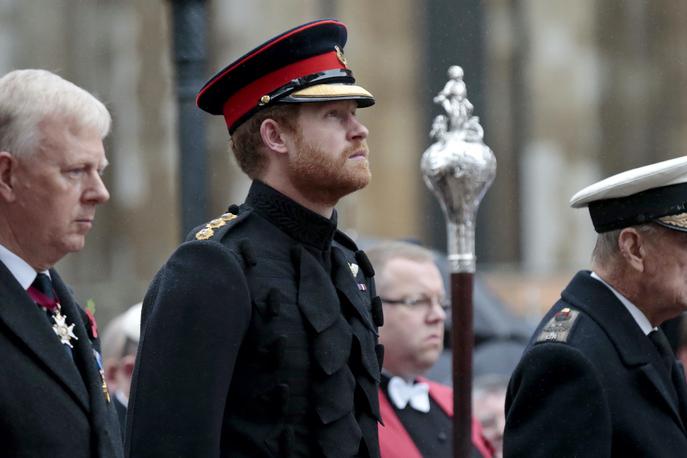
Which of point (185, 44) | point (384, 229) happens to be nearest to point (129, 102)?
point (384, 229)

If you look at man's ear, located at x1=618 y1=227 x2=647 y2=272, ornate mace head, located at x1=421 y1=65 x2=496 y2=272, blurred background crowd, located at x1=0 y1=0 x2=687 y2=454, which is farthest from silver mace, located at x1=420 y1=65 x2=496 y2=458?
blurred background crowd, located at x1=0 y1=0 x2=687 y2=454

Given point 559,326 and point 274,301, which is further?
point 559,326

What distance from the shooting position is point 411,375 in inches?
242

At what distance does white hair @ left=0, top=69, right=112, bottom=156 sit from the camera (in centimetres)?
409

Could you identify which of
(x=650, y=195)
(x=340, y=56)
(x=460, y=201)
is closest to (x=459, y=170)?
(x=460, y=201)

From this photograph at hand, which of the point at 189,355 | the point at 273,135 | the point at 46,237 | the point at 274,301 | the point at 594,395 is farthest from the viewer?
the point at 594,395

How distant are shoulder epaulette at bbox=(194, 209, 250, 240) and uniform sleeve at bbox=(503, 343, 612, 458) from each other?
0.89 meters

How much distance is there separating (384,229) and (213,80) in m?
20.5

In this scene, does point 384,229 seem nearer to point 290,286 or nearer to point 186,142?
point 186,142

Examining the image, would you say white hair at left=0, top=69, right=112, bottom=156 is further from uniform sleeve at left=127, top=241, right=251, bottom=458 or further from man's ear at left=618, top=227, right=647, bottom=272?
man's ear at left=618, top=227, right=647, bottom=272

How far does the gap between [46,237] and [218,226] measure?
0.43 metres

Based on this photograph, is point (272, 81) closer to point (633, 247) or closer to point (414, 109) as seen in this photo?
point (633, 247)

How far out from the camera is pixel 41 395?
13.1 feet

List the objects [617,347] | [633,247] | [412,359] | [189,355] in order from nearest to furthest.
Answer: [189,355] < [617,347] < [633,247] < [412,359]
